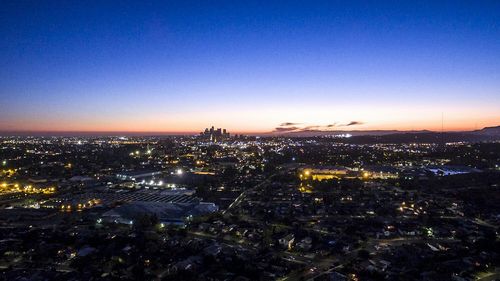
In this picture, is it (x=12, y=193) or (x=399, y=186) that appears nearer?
(x=12, y=193)

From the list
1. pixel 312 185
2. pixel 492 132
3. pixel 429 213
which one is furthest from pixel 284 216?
pixel 492 132

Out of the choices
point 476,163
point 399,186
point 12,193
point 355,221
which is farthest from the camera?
point 476,163

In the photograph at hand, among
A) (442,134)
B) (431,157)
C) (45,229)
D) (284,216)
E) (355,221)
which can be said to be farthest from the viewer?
(442,134)

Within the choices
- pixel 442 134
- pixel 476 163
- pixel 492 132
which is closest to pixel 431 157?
pixel 476 163

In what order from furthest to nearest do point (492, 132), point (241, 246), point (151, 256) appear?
point (492, 132)
point (241, 246)
point (151, 256)

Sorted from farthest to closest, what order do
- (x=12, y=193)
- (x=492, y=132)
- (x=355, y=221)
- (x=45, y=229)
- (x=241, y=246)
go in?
(x=492, y=132) → (x=12, y=193) → (x=355, y=221) → (x=45, y=229) → (x=241, y=246)

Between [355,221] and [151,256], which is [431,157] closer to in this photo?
[355,221]

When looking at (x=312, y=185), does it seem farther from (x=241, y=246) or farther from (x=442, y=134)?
(x=442, y=134)

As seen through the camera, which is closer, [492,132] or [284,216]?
[284,216]
